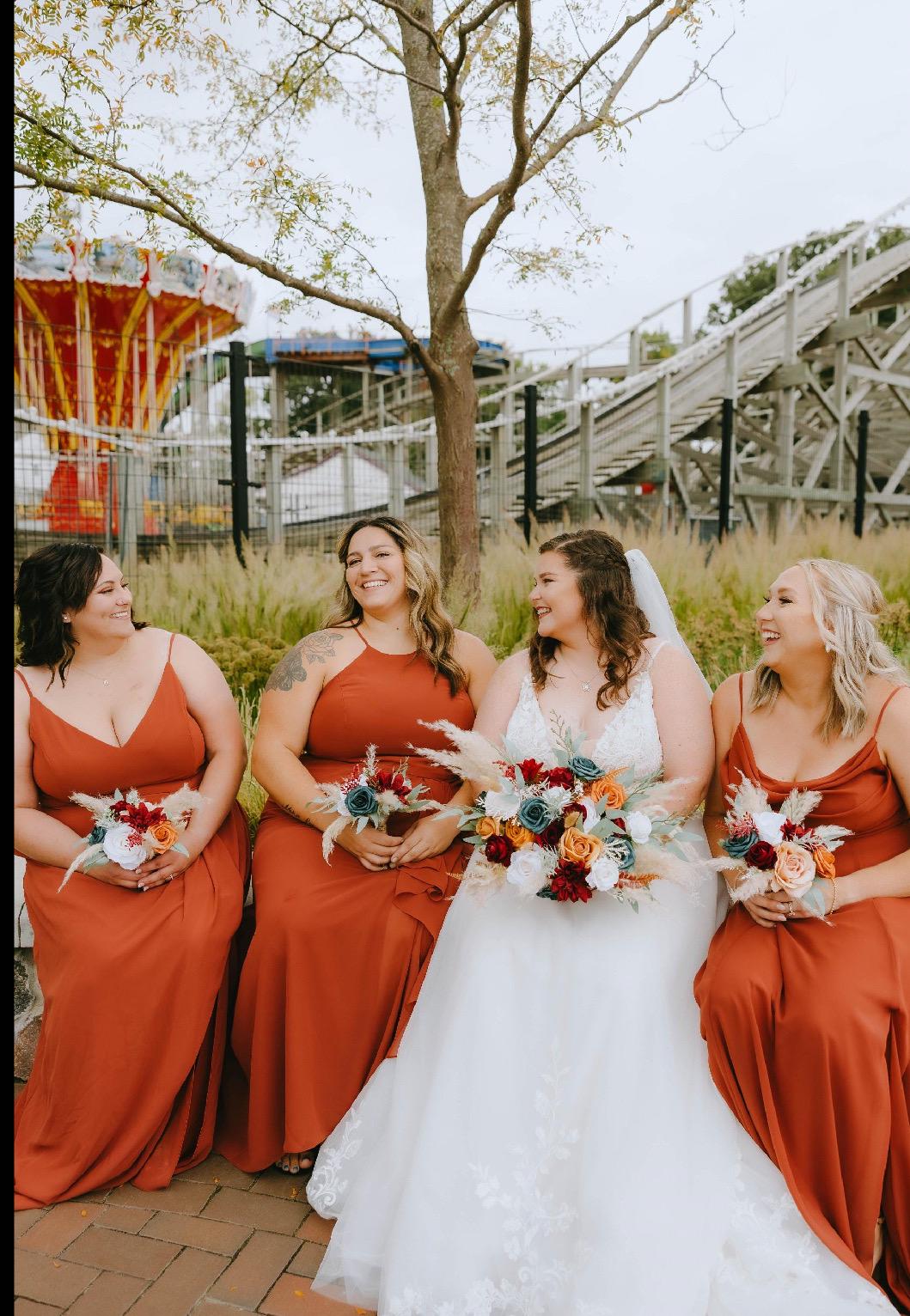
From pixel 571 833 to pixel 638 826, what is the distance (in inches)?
7.3

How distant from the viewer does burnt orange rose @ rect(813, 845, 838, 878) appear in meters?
2.62

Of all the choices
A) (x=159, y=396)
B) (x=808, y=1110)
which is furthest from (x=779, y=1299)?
(x=159, y=396)

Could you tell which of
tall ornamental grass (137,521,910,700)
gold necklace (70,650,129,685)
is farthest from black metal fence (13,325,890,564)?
gold necklace (70,650,129,685)

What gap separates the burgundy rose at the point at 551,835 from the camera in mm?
2664

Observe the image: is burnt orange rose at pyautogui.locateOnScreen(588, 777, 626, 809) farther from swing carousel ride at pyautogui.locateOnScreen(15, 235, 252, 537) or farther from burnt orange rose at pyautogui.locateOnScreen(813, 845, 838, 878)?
swing carousel ride at pyautogui.locateOnScreen(15, 235, 252, 537)

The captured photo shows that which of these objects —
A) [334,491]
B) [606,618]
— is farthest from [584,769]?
[334,491]

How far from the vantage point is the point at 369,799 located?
3.09 meters

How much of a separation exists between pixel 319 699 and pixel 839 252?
1668 cm

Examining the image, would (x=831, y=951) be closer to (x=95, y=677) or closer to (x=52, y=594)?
(x=95, y=677)

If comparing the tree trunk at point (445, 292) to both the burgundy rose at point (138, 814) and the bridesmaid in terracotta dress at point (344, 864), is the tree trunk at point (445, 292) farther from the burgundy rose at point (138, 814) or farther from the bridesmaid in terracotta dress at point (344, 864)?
the burgundy rose at point (138, 814)

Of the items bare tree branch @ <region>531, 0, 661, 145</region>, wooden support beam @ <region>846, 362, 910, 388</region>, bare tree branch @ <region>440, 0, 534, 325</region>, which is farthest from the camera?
wooden support beam @ <region>846, 362, 910, 388</region>

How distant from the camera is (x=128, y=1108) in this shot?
3.00 meters

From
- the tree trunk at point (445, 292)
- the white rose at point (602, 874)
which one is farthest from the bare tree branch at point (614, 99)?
the white rose at point (602, 874)
